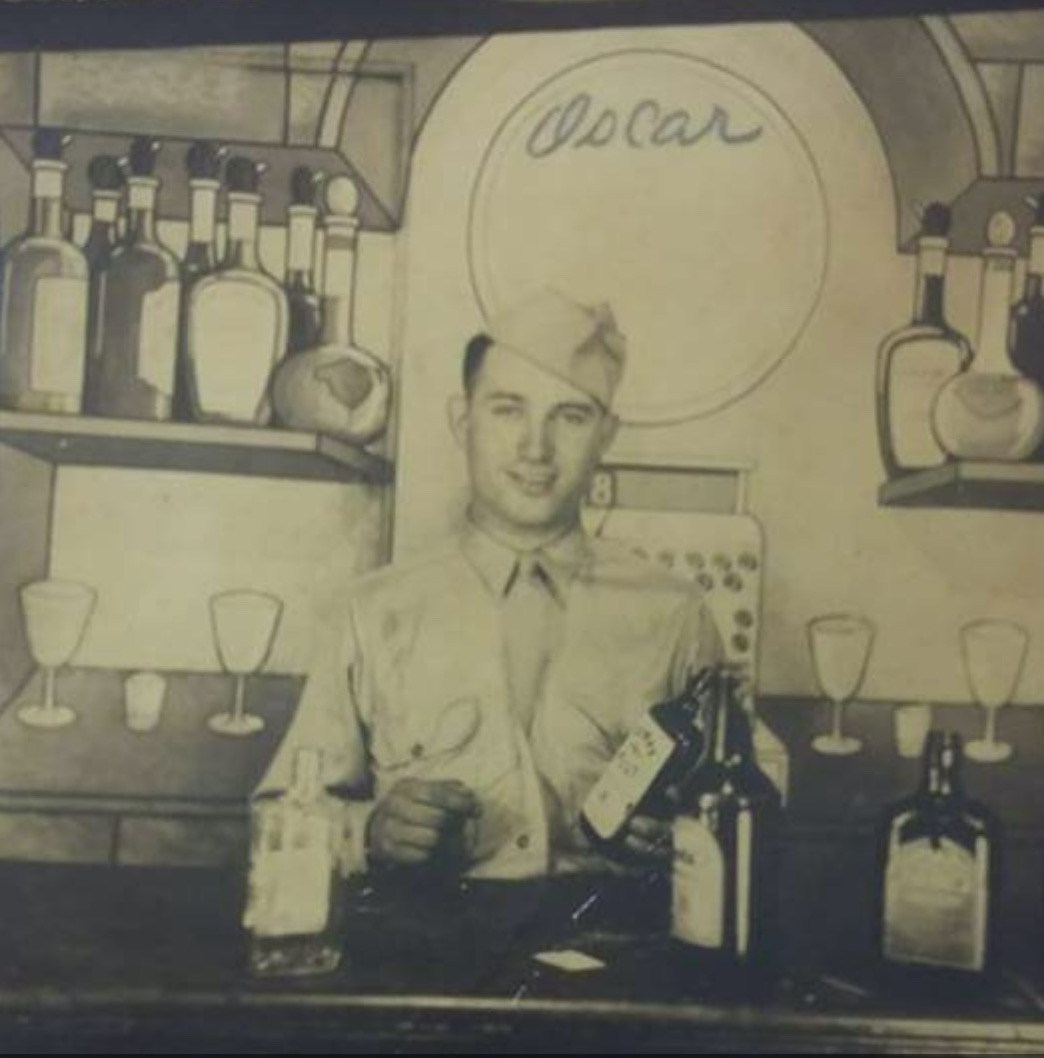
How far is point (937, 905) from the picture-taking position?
7.25ft

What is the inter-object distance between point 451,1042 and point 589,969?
0.20 m

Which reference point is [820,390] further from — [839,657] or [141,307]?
[141,307]

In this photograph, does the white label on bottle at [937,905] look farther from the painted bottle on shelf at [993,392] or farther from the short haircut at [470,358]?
the short haircut at [470,358]

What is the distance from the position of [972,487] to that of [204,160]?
1.11 m

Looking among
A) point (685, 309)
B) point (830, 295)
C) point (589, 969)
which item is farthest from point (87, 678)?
point (830, 295)

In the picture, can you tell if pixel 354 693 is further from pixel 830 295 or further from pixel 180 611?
pixel 830 295

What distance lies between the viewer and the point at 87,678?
2.26m

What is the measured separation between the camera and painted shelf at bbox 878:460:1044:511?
87.7 inches

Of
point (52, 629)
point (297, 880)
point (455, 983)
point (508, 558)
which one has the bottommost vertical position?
point (455, 983)

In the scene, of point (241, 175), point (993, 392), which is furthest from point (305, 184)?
point (993, 392)

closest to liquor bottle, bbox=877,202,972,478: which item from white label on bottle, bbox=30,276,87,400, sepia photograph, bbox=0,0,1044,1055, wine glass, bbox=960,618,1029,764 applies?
sepia photograph, bbox=0,0,1044,1055

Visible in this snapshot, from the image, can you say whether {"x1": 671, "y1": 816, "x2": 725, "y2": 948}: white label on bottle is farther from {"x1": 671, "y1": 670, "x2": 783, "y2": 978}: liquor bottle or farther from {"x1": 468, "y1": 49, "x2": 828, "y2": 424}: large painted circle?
{"x1": 468, "y1": 49, "x2": 828, "y2": 424}: large painted circle

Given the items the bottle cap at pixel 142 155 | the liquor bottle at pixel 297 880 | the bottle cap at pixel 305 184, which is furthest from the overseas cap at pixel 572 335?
the liquor bottle at pixel 297 880

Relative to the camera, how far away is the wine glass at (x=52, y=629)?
2252 millimetres
